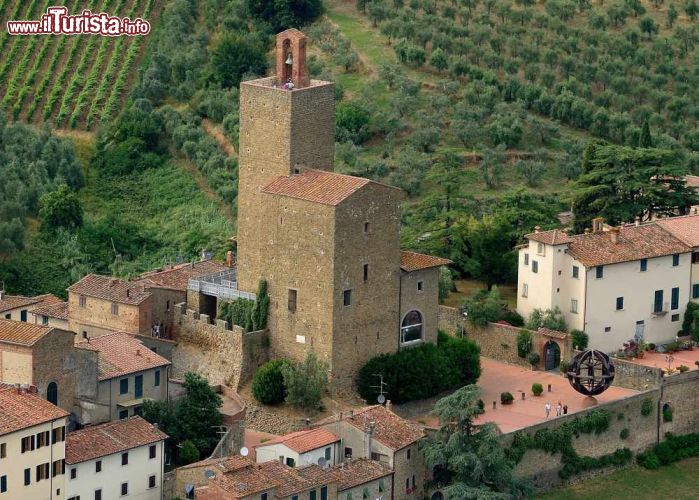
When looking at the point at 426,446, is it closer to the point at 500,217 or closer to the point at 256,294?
the point at 256,294

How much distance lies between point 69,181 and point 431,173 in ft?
52.8

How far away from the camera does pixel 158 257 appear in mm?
96000

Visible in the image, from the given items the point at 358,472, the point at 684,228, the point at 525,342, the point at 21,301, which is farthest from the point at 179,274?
the point at 684,228

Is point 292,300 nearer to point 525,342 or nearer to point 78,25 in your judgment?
point 525,342

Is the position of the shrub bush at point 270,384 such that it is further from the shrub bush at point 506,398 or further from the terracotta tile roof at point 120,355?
the shrub bush at point 506,398

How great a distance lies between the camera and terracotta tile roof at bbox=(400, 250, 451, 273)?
80.3 m

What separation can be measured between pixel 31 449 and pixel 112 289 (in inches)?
541

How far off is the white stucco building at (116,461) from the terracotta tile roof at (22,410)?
1665 mm

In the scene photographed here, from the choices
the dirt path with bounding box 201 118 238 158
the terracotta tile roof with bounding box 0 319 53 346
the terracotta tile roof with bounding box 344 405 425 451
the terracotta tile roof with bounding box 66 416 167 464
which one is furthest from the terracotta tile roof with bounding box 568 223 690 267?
the dirt path with bounding box 201 118 238 158

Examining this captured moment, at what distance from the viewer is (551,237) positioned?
279 ft

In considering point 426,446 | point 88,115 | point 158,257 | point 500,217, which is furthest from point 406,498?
point 88,115

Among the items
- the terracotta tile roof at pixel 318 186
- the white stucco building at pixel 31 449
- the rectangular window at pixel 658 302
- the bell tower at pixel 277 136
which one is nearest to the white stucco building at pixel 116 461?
the white stucco building at pixel 31 449

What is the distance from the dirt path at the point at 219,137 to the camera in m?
103

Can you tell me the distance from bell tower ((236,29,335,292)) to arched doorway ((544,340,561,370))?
10.4m
